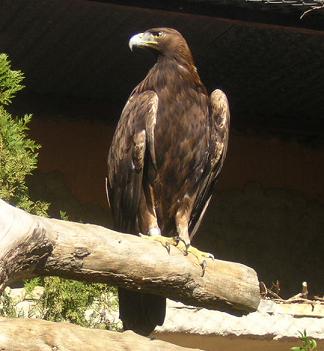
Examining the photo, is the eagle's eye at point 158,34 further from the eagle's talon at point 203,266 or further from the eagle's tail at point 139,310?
the eagle's talon at point 203,266

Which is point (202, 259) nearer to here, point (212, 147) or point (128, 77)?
point (212, 147)

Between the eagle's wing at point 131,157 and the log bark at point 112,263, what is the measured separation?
135 cm

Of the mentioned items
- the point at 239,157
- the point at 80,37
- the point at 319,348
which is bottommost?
the point at 319,348

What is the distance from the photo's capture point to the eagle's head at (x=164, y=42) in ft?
20.7

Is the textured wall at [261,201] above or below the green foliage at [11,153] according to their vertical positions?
below

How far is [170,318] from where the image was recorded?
6480 mm

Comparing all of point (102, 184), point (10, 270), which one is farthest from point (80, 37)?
point (10, 270)

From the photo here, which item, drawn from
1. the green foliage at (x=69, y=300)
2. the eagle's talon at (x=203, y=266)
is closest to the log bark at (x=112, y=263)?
the eagle's talon at (x=203, y=266)

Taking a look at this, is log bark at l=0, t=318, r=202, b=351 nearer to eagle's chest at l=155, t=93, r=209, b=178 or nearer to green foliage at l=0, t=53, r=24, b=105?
green foliage at l=0, t=53, r=24, b=105

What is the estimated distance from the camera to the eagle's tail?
17.8 ft

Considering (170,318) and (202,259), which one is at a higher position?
(202,259)

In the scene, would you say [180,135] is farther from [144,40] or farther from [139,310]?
[139,310]

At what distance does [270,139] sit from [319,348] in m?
2.14

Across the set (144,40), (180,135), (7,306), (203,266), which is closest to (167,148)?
(180,135)
